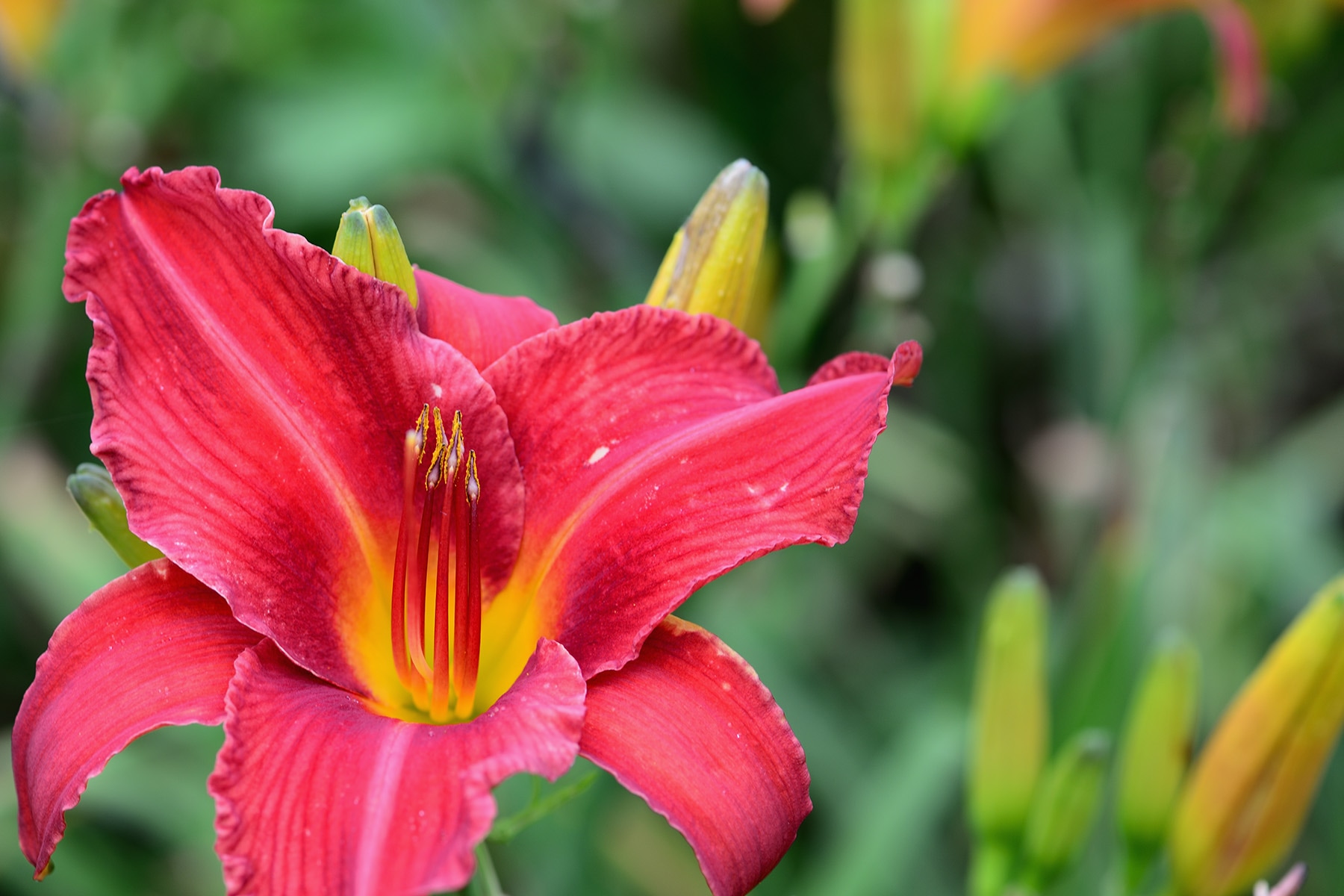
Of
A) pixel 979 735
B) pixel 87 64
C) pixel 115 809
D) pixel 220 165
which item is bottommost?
pixel 115 809

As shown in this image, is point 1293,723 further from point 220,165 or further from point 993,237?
point 220,165

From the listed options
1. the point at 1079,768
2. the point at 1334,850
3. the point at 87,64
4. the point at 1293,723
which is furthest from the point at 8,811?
the point at 1334,850

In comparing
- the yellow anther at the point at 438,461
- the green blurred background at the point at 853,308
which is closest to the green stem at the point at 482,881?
the yellow anther at the point at 438,461

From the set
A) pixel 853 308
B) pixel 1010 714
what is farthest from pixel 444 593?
pixel 853 308

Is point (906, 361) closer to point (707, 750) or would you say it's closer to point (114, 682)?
point (707, 750)

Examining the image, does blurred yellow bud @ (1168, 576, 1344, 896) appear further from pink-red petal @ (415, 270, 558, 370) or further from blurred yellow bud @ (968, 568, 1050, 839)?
pink-red petal @ (415, 270, 558, 370)

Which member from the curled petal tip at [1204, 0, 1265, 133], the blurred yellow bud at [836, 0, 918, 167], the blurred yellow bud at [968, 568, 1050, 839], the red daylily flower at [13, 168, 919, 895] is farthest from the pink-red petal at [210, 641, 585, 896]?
the curled petal tip at [1204, 0, 1265, 133]
